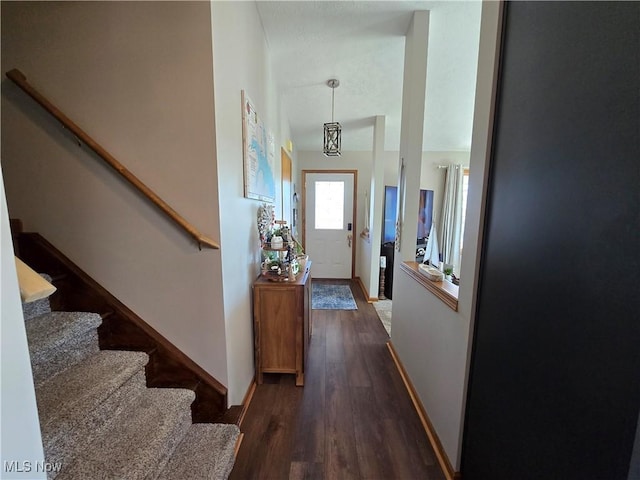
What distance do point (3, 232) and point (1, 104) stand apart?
151cm

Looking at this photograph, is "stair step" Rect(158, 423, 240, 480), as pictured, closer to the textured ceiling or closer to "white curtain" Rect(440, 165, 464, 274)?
the textured ceiling

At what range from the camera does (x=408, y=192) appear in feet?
7.38

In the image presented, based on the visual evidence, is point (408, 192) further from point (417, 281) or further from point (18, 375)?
point (18, 375)

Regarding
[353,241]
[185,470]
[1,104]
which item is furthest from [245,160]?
[353,241]

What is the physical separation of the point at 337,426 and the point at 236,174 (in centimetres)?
171

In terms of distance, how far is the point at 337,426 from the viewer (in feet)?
5.31

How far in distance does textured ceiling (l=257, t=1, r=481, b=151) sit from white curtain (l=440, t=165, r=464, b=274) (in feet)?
2.40

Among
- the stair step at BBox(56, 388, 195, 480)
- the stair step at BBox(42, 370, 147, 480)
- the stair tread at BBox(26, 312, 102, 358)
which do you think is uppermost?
the stair tread at BBox(26, 312, 102, 358)

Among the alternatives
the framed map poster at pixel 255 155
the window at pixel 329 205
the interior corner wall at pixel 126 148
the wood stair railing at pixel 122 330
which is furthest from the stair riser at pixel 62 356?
the window at pixel 329 205

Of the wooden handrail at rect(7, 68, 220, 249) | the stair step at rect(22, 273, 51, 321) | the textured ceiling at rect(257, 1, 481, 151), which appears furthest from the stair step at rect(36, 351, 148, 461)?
the textured ceiling at rect(257, 1, 481, 151)

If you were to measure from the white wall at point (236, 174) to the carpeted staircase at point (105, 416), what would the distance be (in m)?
0.34

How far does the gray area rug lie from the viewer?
3617 mm
